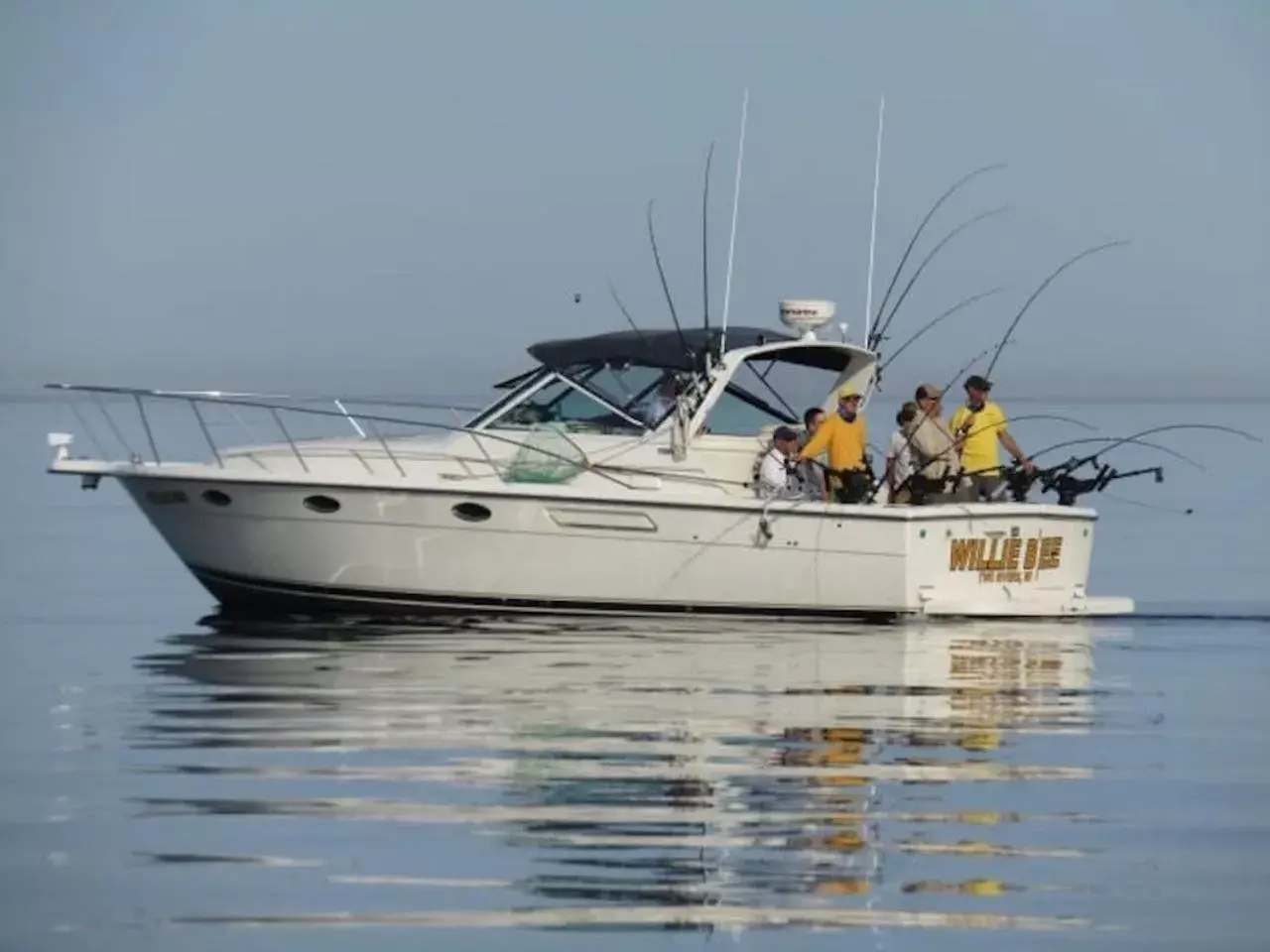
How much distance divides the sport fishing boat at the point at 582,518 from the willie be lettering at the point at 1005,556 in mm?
16

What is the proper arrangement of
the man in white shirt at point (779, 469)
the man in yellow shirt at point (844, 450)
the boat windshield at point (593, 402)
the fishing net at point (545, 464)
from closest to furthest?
the fishing net at point (545, 464)
the man in white shirt at point (779, 469)
the man in yellow shirt at point (844, 450)
the boat windshield at point (593, 402)

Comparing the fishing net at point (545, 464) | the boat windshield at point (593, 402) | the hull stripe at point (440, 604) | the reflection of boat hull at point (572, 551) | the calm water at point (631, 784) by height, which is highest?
the boat windshield at point (593, 402)

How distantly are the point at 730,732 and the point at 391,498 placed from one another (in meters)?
4.98

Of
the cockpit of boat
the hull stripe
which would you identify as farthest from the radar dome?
the hull stripe

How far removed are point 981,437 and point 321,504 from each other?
4907mm

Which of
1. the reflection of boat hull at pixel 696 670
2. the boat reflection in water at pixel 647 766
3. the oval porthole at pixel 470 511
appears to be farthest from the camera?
the oval porthole at pixel 470 511

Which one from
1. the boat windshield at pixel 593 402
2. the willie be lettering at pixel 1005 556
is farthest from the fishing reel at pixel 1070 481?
the boat windshield at pixel 593 402

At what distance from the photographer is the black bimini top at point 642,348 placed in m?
19.7

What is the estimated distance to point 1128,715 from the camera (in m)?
15.2

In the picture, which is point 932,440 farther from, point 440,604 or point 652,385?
point 440,604

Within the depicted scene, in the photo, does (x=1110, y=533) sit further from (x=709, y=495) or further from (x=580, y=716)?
(x=580, y=716)

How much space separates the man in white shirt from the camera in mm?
18922

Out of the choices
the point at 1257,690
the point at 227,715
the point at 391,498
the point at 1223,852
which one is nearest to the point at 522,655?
the point at 391,498

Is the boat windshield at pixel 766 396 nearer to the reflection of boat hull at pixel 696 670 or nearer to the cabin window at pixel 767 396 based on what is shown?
the cabin window at pixel 767 396
